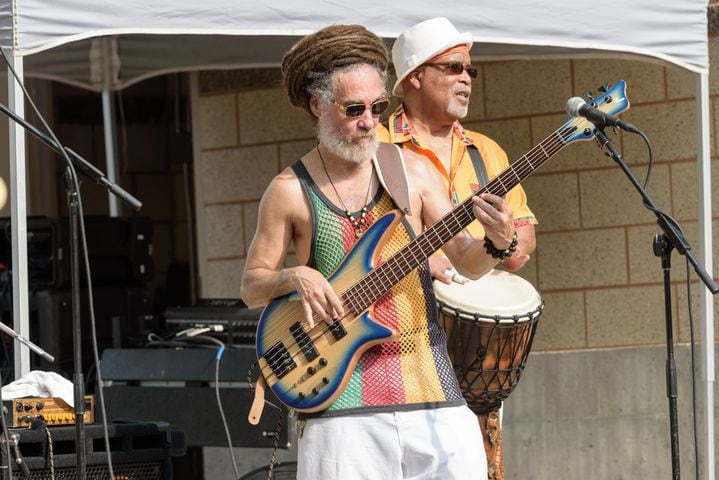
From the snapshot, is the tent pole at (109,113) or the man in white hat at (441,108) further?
the tent pole at (109,113)

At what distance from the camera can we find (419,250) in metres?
3.82

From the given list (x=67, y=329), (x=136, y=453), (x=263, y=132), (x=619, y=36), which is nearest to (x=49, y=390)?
(x=136, y=453)

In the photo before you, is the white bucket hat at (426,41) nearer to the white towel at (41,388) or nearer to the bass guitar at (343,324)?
the bass guitar at (343,324)

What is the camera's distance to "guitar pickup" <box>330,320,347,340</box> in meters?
3.78

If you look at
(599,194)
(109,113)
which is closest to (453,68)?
(599,194)

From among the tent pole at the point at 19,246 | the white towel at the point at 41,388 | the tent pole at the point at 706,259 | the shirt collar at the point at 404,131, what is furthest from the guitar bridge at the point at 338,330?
the tent pole at the point at 706,259

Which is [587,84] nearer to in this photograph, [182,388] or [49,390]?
[182,388]

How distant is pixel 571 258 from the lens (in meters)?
7.59

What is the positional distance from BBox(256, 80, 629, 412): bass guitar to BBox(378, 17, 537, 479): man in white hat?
125cm

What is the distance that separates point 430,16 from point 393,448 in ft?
8.10

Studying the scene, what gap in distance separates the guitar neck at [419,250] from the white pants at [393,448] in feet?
1.09

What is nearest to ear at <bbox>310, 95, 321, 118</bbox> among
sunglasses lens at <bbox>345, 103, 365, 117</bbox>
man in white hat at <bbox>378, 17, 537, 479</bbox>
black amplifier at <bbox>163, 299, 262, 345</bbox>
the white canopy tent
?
sunglasses lens at <bbox>345, 103, 365, 117</bbox>

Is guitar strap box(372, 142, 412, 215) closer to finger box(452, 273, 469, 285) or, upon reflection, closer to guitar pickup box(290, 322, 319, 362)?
guitar pickup box(290, 322, 319, 362)

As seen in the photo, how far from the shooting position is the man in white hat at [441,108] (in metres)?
5.20
